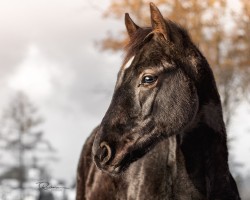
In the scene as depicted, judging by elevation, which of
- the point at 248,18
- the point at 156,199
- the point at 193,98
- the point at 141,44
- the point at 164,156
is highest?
the point at 248,18

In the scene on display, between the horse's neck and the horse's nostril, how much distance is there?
82cm

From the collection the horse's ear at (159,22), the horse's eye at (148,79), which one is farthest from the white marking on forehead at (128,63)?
the horse's ear at (159,22)

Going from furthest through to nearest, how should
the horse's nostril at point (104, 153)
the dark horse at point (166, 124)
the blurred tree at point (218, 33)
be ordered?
the blurred tree at point (218, 33)
the dark horse at point (166, 124)
the horse's nostril at point (104, 153)

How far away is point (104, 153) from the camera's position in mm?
5246

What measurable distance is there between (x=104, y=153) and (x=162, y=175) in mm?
869

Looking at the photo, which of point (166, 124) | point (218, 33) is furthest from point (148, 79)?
point (218, 33)

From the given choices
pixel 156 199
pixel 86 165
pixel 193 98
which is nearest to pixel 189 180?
pixel 156 199

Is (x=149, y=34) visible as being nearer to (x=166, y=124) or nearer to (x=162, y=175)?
(x=166, y=124)

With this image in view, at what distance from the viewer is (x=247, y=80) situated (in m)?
27.0

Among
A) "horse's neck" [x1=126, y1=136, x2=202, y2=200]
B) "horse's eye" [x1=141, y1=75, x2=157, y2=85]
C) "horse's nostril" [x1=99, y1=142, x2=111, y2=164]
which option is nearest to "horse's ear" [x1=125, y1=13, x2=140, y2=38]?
"horse's eye" [x1=141, y1=75, x2=157, y2=85]

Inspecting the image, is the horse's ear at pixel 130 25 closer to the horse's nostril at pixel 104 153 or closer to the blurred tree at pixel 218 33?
the horse's nostril at pixel 104 153

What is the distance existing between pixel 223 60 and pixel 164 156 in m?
20.9

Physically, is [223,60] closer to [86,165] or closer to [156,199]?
[86,165]

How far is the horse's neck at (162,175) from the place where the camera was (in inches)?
223
